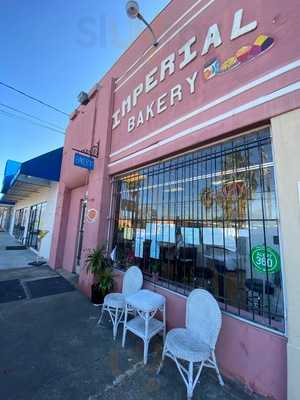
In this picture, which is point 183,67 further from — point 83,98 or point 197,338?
point 83,98

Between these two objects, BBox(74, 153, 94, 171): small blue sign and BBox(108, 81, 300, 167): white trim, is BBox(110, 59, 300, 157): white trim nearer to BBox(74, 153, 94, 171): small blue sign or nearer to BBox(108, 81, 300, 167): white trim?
BBox(108, 81, 300, 167): white trim

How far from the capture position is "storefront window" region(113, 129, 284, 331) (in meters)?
2.27

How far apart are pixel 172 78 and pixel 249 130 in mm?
1880

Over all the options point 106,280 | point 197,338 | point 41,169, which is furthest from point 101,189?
point 41,169

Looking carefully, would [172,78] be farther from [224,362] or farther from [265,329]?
[224,362]

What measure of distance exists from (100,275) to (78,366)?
1.68 m

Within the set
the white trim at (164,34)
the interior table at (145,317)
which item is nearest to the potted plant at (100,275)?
the interior table at (145,317)

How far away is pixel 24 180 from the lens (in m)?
8.21

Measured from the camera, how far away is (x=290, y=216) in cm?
186

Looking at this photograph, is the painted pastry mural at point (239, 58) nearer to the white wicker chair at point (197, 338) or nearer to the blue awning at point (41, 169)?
the white wicker chair at point (197, 338)

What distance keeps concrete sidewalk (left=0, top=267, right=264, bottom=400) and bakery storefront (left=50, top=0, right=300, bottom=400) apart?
591 millimetres

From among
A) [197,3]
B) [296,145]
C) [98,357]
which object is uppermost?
[197,3]

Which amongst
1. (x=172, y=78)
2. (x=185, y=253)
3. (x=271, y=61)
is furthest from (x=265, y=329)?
(x=172, y=78)

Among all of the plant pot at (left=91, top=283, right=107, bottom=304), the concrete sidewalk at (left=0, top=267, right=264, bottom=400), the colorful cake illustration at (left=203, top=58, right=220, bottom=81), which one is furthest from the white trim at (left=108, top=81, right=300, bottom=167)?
the concrete sidewalk at (left=0, top=267, right=264, bottom=400)
